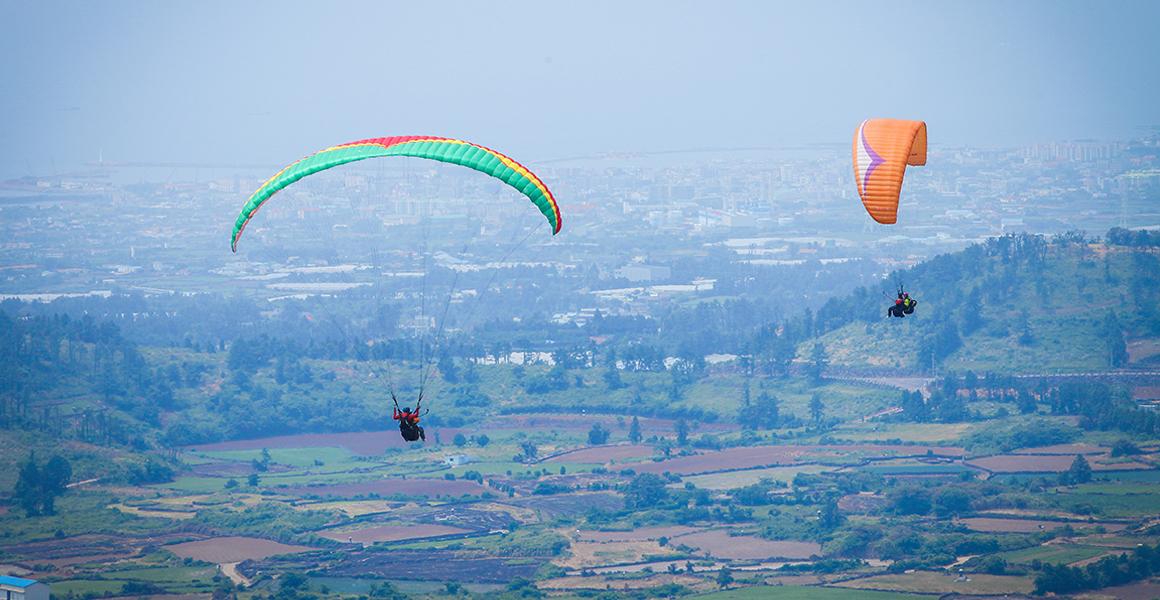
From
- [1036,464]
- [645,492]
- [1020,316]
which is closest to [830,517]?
[645,492]

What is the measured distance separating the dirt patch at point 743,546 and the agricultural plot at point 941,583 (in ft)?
20.8

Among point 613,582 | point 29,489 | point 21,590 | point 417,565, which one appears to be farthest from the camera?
point 29,489

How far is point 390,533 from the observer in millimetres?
85125

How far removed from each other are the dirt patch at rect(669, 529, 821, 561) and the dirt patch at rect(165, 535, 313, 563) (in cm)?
1583

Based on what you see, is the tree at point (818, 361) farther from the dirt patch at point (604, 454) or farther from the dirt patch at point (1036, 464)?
the dirt patch at point (1036, 464)

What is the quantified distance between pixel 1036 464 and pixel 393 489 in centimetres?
3072

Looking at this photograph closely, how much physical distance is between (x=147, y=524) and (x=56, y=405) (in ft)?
87.2

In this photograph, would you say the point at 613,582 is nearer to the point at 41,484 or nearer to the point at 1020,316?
the point at 41,484

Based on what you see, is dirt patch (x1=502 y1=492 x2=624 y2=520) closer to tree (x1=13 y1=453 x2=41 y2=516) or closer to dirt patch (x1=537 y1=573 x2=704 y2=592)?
dirt patch (x1=537 y1=573 x2=704 y2=592)

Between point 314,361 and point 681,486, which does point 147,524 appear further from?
point 314,361

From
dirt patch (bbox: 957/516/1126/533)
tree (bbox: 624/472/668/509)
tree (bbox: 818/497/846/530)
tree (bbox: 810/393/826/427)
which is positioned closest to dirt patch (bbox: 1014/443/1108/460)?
dirt patch (bbox: 957/516/1126/533)

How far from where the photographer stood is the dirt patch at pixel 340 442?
11306cm

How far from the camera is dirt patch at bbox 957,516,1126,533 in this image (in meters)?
79.6

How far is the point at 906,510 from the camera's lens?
287 feet
